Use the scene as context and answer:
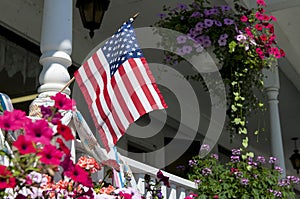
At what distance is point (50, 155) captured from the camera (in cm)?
127

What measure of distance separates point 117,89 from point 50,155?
58.4 inches

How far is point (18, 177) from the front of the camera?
4.36 ft

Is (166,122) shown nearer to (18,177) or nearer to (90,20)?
(90,20)

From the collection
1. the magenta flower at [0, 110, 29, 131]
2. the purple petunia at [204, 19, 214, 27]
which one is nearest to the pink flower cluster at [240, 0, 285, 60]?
the purple petunia at [204, 19, 214, 27]

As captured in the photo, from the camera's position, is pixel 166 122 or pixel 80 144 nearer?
pixel 80 144

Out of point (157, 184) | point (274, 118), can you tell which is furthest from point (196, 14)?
point (274, 118)

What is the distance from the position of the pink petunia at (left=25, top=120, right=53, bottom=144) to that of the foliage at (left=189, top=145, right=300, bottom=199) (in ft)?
9.59

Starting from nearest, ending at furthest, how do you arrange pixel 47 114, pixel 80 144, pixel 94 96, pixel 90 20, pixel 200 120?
1. pixel 47 114
2. pixel 94 96
3. pixel 80 144
4. pixel 90 20
5. pixel 200 120

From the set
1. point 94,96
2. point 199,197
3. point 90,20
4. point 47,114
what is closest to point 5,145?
point 94,96

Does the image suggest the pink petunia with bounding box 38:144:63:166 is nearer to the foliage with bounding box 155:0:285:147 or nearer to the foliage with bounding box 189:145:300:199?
the foliage with bounding box 189:145:300:199

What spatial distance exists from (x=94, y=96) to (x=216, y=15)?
6.84ft

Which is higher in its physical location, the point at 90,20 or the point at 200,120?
the point at 200,120

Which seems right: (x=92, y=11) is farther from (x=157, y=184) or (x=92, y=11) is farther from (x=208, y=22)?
(x=157, y=184)

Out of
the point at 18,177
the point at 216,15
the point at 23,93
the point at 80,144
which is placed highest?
the point at 216,15
